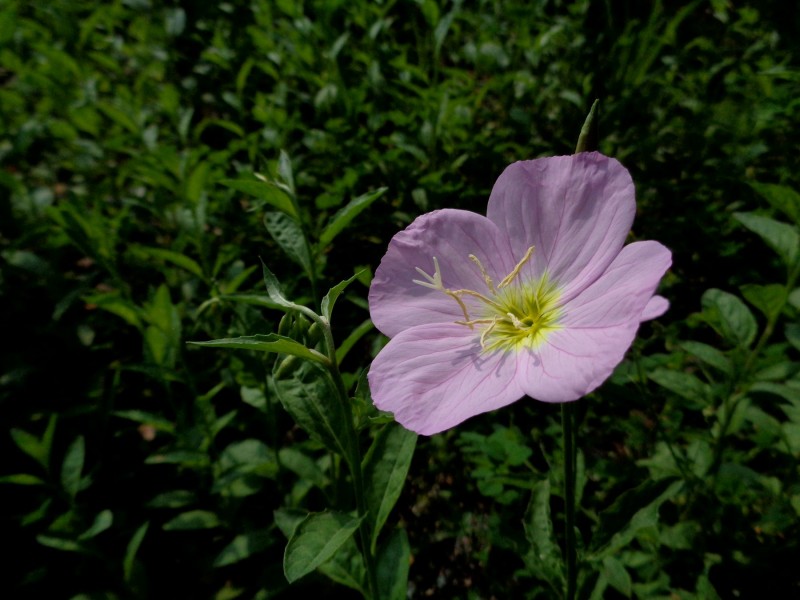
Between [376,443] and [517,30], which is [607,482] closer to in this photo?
[376,443]

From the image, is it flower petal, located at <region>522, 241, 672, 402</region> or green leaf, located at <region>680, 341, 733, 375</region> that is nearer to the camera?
flower petal, located at <region>522, 241, 672, 402</region>

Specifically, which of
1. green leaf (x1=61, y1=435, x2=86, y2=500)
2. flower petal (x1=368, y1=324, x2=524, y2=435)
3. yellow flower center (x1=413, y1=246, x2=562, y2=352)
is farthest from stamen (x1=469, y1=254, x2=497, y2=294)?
green leaf (x1=61, y1=435, x2=86, y2=500)

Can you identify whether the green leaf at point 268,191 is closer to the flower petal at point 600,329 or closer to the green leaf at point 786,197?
the flower petal at point 600,329

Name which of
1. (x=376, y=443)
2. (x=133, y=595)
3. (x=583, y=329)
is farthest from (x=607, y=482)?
(x=133, y=595)

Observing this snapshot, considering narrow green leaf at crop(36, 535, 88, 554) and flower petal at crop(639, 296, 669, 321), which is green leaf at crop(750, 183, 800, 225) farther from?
narrow green leaf at crop(36, 535, 88, 554)

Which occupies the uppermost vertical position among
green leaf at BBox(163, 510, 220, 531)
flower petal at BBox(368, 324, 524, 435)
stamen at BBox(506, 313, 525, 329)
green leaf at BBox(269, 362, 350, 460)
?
stamen at BBox(506, 313, 525, 329)

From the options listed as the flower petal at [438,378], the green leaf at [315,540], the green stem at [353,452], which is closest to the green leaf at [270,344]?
the green stem at [353,452]
